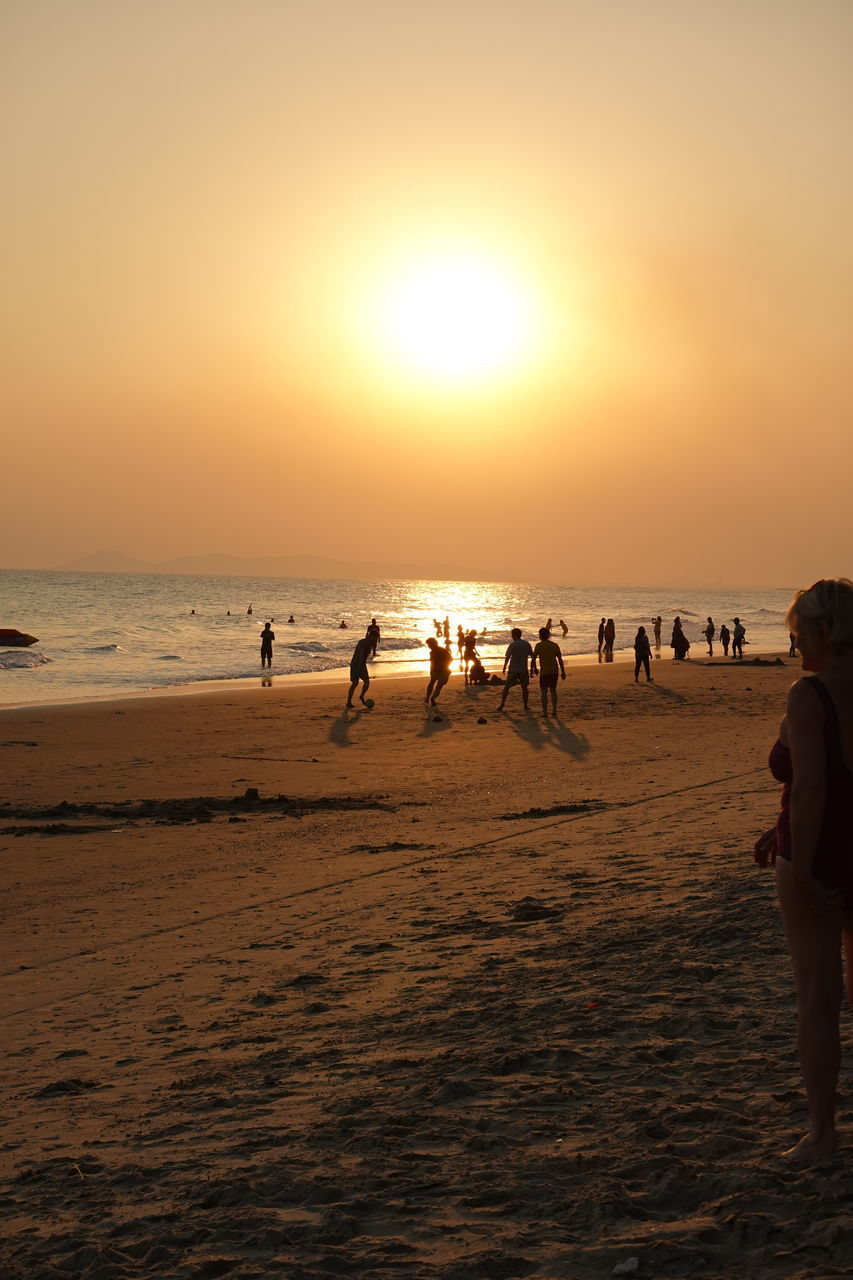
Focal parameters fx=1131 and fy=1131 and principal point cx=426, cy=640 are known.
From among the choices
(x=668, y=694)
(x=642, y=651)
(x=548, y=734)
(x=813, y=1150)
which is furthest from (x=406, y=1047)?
(x=642, y=651)

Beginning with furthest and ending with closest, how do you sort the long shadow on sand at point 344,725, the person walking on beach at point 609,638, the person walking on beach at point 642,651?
the person walking on beach at point 609,638 < the person walking on beach at point 642,651 < the long shadow on sand at point 344,725

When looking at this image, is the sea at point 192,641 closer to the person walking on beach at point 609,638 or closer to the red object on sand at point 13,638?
the red object on sand at point 13,638

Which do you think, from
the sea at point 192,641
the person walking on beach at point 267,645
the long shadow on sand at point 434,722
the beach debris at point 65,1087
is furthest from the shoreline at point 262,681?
the beach debris at point 65,1087

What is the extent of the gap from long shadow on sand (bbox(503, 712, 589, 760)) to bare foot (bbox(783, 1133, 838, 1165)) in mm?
13344

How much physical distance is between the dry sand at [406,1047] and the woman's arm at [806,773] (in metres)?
1.03

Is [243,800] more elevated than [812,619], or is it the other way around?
[812,619]

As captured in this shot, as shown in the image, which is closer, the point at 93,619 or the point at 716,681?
the point at 716,681

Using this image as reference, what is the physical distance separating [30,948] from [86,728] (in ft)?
48.3

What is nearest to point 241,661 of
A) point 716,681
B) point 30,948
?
point 716,681

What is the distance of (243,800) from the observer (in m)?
13.7

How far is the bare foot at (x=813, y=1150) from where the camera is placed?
3641 mm

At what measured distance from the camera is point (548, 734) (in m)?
20.1

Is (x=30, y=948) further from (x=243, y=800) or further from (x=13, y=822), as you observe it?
(x=243, y=800)

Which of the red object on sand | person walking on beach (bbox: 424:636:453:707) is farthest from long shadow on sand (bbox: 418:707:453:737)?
the red object on sand
